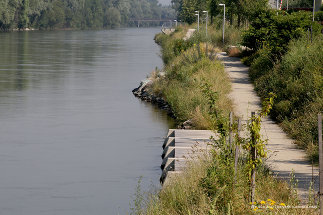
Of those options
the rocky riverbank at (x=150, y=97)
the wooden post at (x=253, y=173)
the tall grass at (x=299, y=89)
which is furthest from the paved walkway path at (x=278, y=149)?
the rocky riverbank at (x=150, y=97)

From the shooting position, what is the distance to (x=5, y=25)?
140250 mm

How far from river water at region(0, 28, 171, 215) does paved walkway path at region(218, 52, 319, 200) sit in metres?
2.99

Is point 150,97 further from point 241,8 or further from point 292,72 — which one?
point 241,8

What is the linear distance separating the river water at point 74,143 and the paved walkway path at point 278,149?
118 inches

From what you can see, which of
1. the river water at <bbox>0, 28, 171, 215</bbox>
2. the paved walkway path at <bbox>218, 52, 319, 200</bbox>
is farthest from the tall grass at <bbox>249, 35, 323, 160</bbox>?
the river water at <bbox>0, 28, 171, 215</bbox>

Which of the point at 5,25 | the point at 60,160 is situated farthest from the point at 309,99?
Answer: the point at 5,25

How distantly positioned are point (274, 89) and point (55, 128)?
8203 mm

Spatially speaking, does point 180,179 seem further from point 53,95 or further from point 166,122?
point 53,95

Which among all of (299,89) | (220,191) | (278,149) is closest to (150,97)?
(299,89)

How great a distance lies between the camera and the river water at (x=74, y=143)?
49.6ft

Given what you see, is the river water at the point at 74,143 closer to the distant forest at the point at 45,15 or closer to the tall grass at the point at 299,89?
the tall grass at the point at 299,89

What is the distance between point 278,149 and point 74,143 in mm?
8495

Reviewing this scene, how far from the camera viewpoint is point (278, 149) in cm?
1484

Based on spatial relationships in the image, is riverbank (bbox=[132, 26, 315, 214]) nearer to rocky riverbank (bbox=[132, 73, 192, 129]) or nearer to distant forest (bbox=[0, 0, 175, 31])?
rocky riverbank (bbox=[132, 73, 192, 129])
